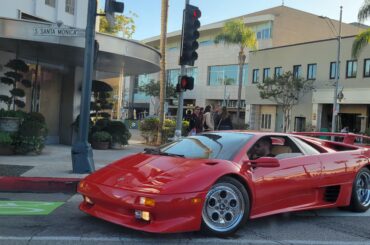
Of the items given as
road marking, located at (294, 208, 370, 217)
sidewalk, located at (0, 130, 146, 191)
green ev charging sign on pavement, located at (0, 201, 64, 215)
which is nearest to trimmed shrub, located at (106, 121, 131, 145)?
sidewalk, located at (0, 130, 146, 191)

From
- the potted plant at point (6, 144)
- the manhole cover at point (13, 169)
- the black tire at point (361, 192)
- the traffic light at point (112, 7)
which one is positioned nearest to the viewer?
the black tire at point (361, 192)

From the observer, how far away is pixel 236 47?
194 ft

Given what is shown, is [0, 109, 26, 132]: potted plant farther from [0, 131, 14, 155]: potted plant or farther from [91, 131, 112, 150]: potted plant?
[91, 131, 112, 150]: potted plant

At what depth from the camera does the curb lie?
8.78 m

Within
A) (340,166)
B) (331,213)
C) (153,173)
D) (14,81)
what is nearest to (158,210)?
(153,173)

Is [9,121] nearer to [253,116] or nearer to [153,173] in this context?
[153,173]

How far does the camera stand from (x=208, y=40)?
64.4m

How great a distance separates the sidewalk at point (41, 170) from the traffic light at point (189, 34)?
3.44m

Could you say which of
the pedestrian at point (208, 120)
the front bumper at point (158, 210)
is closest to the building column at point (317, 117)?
the pedestrian at point (208, 120)

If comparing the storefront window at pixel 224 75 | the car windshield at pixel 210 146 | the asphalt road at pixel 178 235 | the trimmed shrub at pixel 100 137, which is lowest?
the asphalt road at pixel 178 235

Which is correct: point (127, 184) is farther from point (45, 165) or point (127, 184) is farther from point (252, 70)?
point (252, 70)

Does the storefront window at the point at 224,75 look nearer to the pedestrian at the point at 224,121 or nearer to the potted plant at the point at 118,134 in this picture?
the potted plant at the point at 118,134

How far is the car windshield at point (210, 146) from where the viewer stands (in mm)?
6155

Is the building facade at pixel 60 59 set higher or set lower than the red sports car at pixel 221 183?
higher
